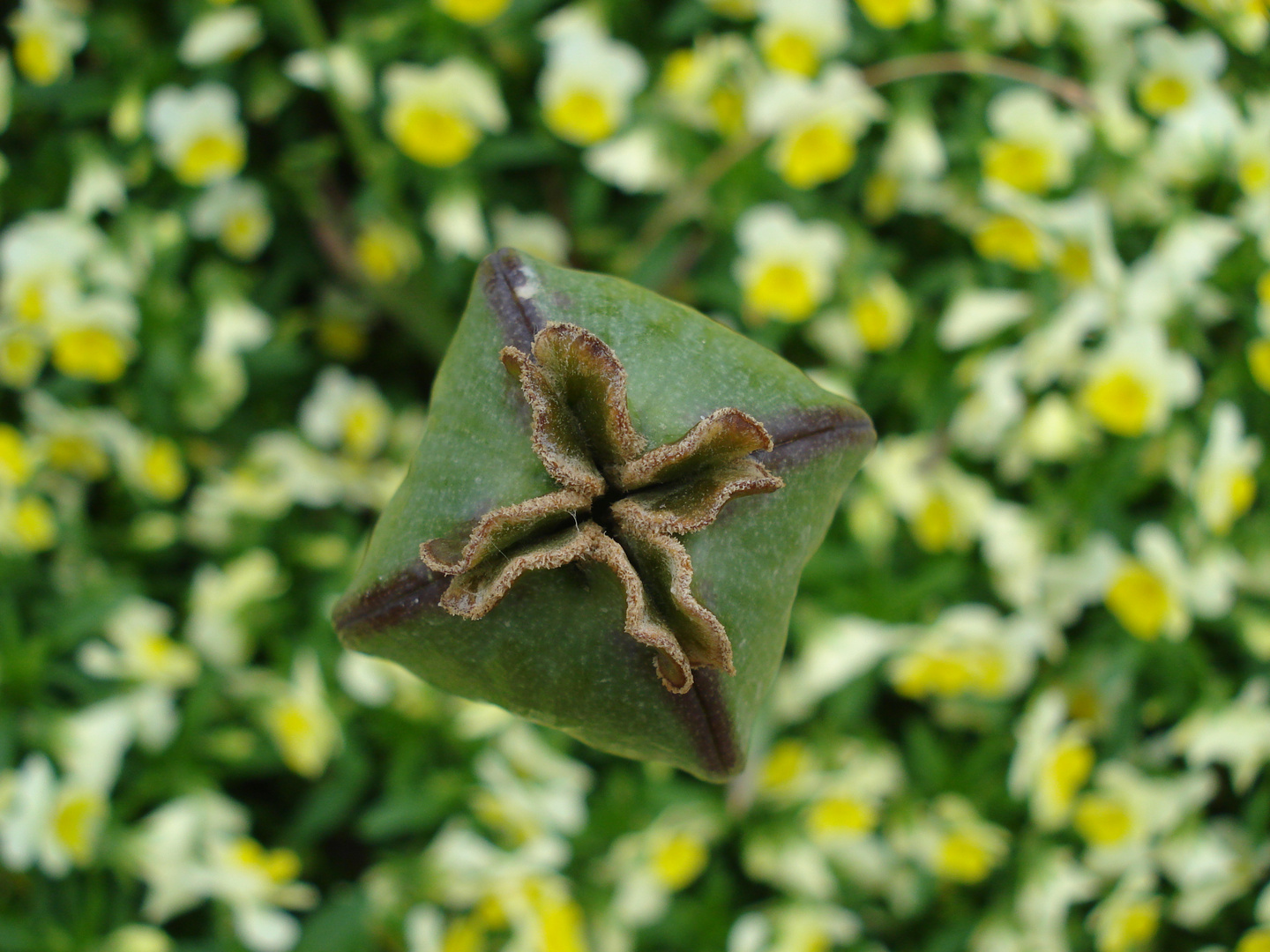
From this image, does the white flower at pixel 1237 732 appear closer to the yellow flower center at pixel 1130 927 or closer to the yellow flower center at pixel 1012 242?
the yellow flower center at pixel 1130 927

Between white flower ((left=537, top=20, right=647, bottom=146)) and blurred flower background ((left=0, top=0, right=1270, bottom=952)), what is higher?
white flower ((left=537, top=20, right=647, bottom=146))

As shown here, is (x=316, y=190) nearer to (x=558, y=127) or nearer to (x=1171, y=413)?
(x=558, y=127)

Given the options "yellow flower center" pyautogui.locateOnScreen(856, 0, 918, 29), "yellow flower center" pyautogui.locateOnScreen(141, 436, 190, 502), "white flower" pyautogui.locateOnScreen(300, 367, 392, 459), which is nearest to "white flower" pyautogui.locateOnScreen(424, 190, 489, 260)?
"white flower" pyautogui.locateOnScreen(300, 367, 392, 459)

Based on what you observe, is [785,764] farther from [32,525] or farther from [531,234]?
[32,525]

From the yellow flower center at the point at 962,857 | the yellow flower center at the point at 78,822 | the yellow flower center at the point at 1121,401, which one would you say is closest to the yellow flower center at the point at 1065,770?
the yellow flower center at the point at 962,857

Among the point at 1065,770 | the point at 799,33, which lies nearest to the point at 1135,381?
the point at 1065,770

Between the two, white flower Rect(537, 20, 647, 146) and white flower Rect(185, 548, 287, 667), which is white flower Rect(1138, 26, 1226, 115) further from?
white flower Rect(185, 548, 287, 667)
